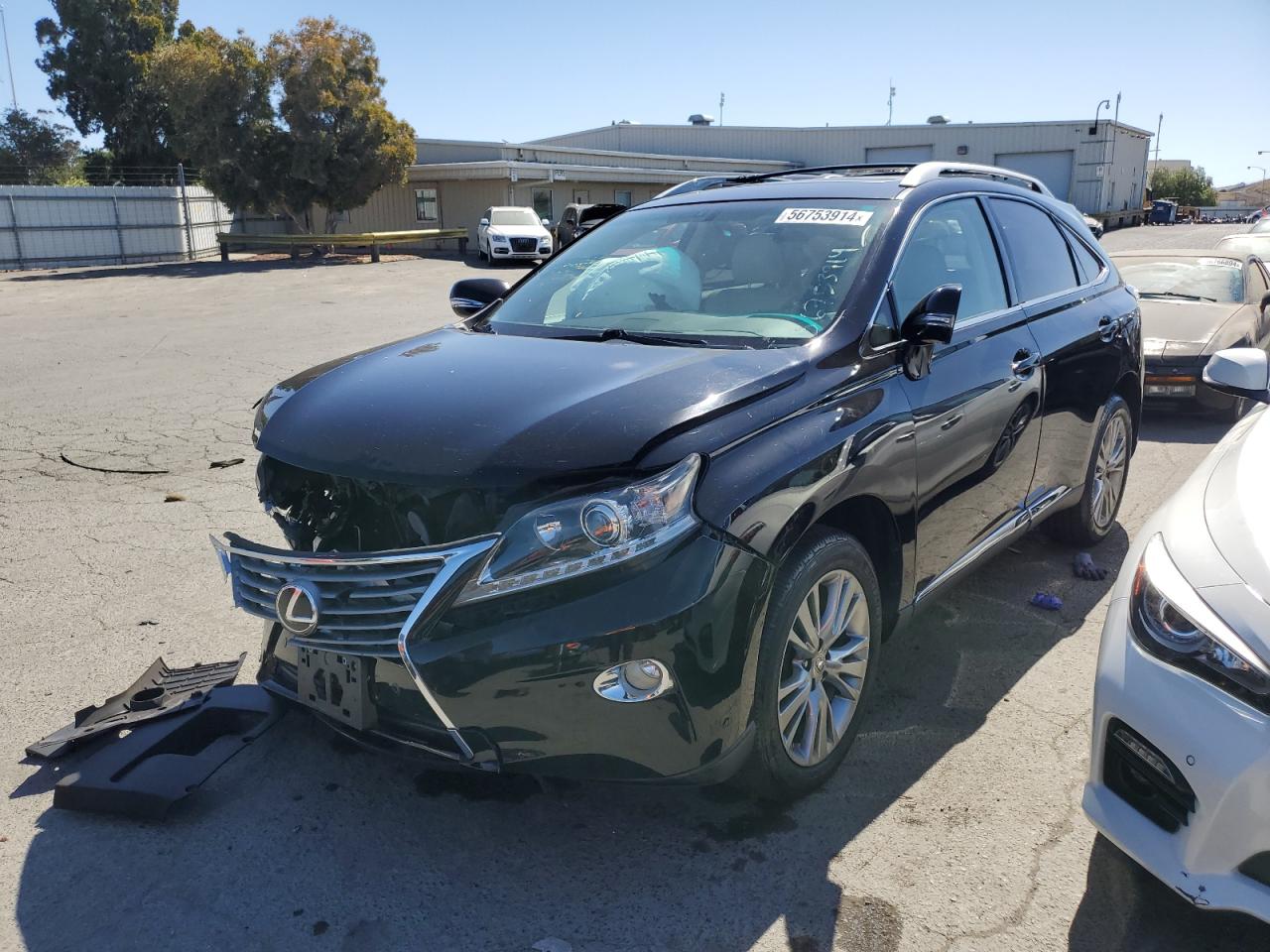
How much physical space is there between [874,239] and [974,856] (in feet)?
6.75

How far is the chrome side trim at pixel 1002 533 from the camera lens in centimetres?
367

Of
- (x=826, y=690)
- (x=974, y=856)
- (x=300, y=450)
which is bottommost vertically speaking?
(x=974, y=856)

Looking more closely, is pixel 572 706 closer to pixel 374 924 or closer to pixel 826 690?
pixel 374 924

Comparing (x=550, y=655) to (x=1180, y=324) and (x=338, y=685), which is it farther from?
(x=1180, y=324)

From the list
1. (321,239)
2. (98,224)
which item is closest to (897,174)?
(321,239)

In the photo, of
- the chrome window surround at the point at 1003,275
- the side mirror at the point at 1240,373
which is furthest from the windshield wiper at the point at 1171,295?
the side mirror at the point at 1240,373

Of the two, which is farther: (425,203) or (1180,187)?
(1180,187)

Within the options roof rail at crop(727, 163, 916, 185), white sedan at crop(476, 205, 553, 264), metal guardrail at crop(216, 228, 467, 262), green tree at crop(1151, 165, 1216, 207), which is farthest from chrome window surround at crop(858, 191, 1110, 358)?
green tree at crop(1151, 165, 1216, 207)

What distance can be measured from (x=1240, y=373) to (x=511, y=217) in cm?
2799

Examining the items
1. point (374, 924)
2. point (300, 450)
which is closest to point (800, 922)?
point (374, 924)

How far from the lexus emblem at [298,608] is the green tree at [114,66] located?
44.2 metres

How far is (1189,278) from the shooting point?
10156 mm

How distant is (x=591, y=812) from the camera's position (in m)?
3.08

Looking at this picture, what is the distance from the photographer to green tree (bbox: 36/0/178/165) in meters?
39.5
